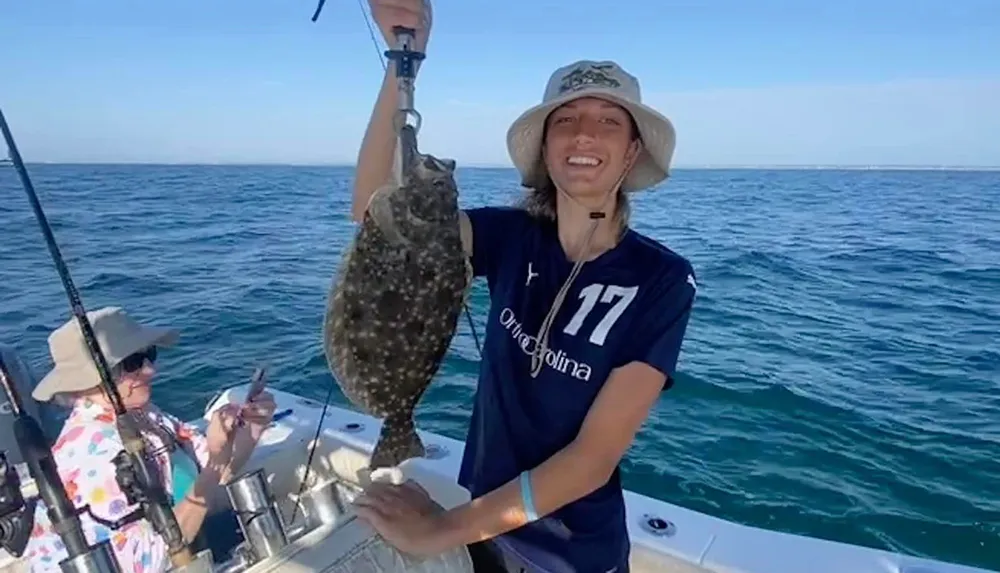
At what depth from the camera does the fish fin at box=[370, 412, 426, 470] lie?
204 cm

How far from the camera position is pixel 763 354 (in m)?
8.96

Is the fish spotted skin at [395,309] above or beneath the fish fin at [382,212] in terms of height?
beneath

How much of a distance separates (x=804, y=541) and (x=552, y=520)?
1.68 m

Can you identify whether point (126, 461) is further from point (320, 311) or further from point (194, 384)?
point (320, 311)

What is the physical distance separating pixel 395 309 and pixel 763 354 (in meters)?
7.95

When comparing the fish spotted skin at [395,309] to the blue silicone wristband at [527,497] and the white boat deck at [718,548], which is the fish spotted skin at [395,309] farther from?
the white boat deck at [718,548]

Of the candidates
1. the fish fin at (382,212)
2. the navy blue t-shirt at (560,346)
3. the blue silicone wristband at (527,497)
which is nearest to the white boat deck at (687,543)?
the navy blue t-shirt at (560,346)

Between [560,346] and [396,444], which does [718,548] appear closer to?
[560,346]

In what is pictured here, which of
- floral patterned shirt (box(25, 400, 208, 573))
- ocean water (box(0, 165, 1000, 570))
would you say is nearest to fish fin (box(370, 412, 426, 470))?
ocean water (box(0, 165, 1000, 570))

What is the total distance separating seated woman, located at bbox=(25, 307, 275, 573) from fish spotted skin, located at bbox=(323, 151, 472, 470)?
56.3 inches

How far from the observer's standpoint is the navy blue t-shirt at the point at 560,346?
1.89 m

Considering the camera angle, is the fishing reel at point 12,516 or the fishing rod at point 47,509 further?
the fishing reel at point 12,516

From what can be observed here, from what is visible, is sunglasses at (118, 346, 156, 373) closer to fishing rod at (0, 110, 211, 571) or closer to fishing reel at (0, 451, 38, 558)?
fishing rod at (0, 110, 211, 571)

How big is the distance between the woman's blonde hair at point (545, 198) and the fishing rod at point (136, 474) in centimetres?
165
